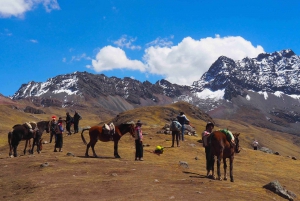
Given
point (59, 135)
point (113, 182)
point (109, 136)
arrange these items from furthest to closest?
→ 1. point (59, 135)
2. point (109, 136)
3. point (113, 182)

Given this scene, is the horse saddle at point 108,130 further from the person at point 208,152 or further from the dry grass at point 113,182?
the person at point 208,152

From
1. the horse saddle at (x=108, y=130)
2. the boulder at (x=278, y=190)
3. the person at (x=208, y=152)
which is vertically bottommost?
the boulder at (x=278, y=190)

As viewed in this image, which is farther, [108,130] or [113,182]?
[108,130]

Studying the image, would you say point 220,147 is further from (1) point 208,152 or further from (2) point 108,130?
(2) point 108,130

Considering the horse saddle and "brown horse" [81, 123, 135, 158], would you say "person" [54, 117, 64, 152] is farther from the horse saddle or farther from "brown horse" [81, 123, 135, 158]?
the horse saddle

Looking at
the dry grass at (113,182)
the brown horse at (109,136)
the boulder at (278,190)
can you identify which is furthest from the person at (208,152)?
the brown horse at (109,136)

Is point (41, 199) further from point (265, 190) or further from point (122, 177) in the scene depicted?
point (265, 190)

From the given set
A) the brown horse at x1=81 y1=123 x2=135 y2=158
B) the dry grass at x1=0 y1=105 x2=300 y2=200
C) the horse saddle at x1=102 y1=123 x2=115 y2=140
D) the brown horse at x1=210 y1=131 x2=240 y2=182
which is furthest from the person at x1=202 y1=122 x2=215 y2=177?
the horse saddle at x1=102 y1=123 x2=115 y2=140

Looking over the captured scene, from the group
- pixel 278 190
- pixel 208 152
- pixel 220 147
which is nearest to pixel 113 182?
pixel 220 147

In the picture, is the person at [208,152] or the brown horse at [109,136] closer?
the person at [208,152]

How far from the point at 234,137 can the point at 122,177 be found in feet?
25.2

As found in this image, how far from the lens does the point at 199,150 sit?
38562 mm

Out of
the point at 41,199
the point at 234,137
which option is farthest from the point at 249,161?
the point at 41,199

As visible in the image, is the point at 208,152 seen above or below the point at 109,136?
below
